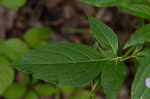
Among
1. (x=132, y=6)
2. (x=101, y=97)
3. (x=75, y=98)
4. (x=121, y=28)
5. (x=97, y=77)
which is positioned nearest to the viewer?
(x=132, y=6)

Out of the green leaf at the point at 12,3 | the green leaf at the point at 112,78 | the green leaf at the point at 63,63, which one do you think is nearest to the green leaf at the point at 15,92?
the green leaf at the point at 12,3

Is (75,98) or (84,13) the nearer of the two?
(75,98)

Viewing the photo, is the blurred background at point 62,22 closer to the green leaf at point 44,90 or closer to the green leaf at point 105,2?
the green leaf at point 44,90

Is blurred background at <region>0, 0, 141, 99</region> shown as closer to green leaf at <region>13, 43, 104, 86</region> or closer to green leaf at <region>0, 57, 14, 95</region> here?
green leaf at <region>0, 57, 14, 95</region>

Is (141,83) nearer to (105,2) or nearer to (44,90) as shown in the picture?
(105,2)

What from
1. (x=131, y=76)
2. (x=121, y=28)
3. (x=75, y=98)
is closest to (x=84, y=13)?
(x=121, y=28)

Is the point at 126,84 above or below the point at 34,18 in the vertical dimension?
below

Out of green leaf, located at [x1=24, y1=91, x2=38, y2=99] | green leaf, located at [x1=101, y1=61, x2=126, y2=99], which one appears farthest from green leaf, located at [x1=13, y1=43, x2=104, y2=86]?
green leaf, located at [x1=24, y1=91, x2=38, y2=99]

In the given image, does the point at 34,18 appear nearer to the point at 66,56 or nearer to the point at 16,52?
the point at 16,52
